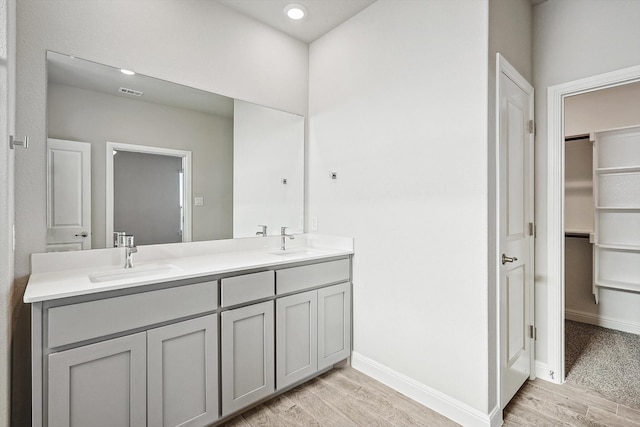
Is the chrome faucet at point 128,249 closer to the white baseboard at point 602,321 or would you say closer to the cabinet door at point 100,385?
the cabinet door at point 100,385

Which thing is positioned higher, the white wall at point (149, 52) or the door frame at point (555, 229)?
the white wall at point (149, 52)

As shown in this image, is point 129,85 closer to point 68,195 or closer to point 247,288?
point 68,195

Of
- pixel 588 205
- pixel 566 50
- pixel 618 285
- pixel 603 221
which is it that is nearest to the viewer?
pixel 566 50

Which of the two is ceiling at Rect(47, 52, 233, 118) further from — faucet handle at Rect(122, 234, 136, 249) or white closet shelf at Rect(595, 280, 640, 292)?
white closet shelf at Rect(595, 280, 640, 292)

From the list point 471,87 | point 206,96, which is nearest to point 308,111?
point 206,96

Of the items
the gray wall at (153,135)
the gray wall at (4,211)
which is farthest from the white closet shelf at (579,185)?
the gray wall at (4,211)

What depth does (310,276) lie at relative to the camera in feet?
7.06

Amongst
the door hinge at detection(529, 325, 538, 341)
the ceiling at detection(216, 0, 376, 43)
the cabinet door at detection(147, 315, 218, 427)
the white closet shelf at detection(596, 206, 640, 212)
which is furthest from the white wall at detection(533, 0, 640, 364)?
the cabinet door at detection(147, 315, 218, 427)

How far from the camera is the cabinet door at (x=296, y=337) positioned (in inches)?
77.5

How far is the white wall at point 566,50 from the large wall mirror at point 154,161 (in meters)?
1.92

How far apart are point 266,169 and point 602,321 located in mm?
3741

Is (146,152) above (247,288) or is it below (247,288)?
above

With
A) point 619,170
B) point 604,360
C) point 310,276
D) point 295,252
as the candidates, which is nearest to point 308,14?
point 295,252

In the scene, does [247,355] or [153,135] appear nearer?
[247,355]
